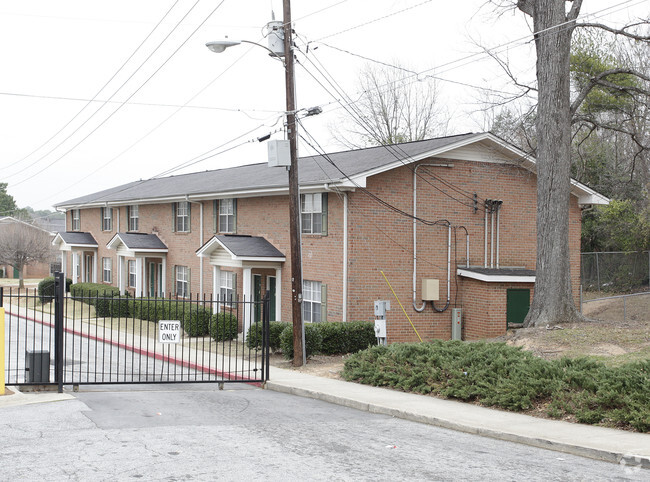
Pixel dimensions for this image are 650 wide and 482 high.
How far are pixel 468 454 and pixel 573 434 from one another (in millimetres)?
1868

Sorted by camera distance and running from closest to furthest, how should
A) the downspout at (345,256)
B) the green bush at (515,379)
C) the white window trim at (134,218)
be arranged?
the green bush at (515,379) → the downspout at (345,256) → the white window trim at (134,218)

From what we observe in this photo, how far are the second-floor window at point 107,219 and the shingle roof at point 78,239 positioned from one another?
1372mm

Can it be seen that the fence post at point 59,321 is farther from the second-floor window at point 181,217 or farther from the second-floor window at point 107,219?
the second-floor window at point 107,219

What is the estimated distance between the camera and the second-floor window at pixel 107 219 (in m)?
40.3

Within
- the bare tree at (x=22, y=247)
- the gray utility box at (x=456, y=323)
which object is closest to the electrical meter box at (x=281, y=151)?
the gray utility box at (x=456, y=323)

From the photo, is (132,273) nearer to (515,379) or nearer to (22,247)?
(515,379)

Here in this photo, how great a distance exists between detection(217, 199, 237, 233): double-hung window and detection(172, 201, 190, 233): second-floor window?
10.6 feet

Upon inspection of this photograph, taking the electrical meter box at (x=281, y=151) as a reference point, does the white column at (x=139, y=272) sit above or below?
below

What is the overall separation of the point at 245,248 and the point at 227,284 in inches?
174

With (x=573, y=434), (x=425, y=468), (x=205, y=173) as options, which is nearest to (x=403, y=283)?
(x=573, y=434)

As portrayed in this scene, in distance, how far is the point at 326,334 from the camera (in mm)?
19516

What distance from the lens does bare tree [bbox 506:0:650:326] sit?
62.5 feet

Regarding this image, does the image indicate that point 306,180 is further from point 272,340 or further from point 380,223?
point 272,340

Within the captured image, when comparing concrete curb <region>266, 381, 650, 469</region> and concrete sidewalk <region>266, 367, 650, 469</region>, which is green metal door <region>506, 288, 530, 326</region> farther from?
concrete curb <region>266, 381, 650, 469</region>
